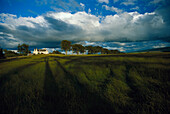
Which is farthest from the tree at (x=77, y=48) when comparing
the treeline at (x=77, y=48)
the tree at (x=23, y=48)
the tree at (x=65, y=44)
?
the tree at (x=23, y=48)

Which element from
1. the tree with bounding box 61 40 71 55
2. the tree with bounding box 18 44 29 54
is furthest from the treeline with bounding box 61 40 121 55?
the tree with bounding box 18 44 29 54

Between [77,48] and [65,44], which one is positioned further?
[77,48]

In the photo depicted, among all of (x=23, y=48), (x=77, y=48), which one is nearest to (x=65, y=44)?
(x=77, y=48)

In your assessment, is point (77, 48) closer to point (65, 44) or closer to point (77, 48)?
point (77, 48)

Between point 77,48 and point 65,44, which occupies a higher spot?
point 65,44

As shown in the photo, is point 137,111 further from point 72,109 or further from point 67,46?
point 67,46

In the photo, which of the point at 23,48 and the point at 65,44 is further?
the point at 23,48

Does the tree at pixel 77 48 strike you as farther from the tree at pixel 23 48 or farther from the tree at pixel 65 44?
the tree at pixel 23 48

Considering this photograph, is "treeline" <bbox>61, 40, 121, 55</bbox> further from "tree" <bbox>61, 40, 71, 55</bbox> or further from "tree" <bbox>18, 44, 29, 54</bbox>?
"tree" <bbox>18, 44, 29, 54</bbox>

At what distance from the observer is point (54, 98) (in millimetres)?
2938

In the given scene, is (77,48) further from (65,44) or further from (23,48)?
(23,48)

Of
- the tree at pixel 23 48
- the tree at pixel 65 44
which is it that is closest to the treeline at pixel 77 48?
the tree at pixel 65 44

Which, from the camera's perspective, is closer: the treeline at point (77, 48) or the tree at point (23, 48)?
the treeline at point (77, 48)

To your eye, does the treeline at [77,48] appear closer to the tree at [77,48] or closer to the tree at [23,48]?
the tree at [77,48]
